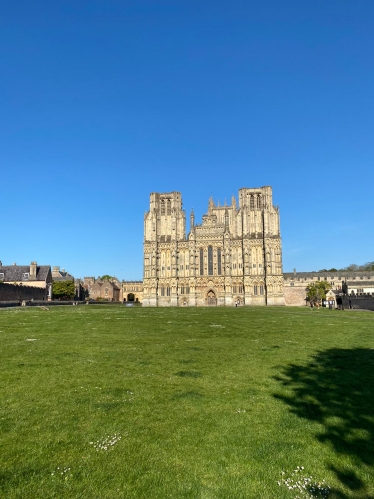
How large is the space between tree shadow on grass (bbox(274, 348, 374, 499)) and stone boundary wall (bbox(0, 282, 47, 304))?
64293mm

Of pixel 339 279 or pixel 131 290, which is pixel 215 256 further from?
pixel 131 290

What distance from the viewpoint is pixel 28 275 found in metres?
92.9

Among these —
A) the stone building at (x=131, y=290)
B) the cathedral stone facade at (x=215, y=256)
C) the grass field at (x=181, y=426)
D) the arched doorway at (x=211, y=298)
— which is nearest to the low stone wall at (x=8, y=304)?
the cathedral stone facade at (x=215, y=256)

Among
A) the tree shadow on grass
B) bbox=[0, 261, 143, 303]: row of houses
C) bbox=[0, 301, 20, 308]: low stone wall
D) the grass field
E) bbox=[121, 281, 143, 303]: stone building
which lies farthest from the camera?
bbox=[121, 281, 143, 303]: stone building

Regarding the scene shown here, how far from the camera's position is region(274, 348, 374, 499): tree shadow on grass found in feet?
17.9

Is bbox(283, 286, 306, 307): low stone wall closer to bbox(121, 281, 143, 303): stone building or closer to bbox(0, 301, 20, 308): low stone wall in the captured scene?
bbox(121, 281, 143, 303): stone building

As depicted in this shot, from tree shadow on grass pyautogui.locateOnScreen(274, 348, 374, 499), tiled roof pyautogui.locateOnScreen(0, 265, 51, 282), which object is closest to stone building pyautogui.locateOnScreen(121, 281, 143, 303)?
tiled roof pyautogui.locateOnScreen(0, 265, 51, 282)

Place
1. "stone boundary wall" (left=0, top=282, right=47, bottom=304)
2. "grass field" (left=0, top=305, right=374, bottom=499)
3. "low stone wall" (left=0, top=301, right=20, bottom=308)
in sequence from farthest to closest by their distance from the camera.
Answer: "stone boundary wall" (left=0, top=282, right=47, bottom=304) → "low stone wall" (left=0, top=301, right=20, bottom=308) → "grass field" (left=0, top=305, right=374, bottom=499)

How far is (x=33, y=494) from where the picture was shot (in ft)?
14.9

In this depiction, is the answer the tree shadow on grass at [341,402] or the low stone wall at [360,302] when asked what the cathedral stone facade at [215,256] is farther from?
the tree shadow on grass at [341,402]

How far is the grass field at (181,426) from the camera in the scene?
189 inches

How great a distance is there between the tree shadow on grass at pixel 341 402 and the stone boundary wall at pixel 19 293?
211 ft

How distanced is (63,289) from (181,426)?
333ft

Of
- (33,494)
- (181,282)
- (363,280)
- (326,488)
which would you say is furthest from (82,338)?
(363,280)
